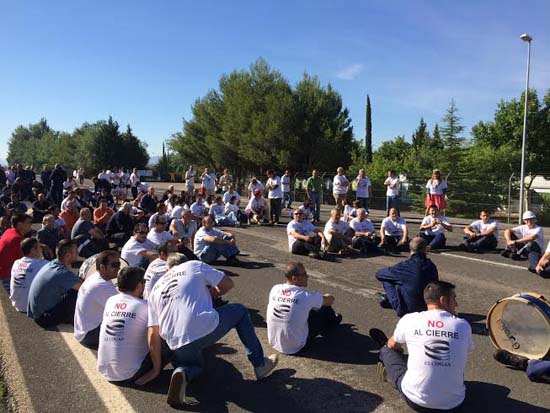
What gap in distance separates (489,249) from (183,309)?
33.8 ft

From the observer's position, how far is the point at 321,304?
5516 mm

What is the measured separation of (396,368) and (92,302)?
335cm

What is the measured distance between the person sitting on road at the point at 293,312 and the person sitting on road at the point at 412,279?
4.32 ft

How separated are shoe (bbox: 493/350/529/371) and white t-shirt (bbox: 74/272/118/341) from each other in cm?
422

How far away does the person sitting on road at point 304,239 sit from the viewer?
11938mm

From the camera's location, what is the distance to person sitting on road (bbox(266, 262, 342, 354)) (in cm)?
540

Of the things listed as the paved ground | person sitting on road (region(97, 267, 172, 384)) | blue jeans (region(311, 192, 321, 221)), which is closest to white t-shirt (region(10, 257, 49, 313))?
the paved ground

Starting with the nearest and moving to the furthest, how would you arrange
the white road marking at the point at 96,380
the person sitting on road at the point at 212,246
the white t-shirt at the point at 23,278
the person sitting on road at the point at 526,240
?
1. the white road marking at the point at 96,380
2. the white t-shirt at the point at 23,278
3. the person sitting on road at the point at 212,246
4. the person sitting on road at the point at 526,240

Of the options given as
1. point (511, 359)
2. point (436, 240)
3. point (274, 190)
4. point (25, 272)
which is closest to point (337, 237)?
point (436, 240)

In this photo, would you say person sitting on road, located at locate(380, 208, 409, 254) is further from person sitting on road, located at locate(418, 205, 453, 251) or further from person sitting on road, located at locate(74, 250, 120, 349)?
person sitting on road, located at locate(74, 250, 120, 349)

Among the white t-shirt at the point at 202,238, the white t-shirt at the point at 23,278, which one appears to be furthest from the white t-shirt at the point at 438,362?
the white t-shirt at the point at 202,238

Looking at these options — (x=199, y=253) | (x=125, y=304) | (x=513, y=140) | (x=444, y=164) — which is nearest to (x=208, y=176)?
(x=199, y=253)

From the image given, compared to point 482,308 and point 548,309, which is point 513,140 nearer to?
point 482,308

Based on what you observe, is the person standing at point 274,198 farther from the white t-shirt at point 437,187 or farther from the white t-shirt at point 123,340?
the white t-shirt at point 123,340
